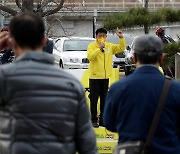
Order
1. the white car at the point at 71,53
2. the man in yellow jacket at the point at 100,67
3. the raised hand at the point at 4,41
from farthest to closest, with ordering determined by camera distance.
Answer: the white car at the point at 71,53 < the man in yellow jacket at the point at 100,67 < the raised hand at the point at 4,41

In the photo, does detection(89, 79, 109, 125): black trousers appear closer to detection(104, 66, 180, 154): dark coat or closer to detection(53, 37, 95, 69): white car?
detection(104, 66, 180, 154): dark coat

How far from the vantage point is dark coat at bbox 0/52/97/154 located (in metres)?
3.88

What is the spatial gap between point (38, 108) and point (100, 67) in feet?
23.3

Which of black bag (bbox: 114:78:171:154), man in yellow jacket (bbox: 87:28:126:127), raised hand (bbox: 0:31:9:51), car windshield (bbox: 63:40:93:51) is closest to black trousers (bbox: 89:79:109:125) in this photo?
man in yellow jacket (bbox: 87:28:126:127)

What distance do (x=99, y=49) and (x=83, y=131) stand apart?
6853mm

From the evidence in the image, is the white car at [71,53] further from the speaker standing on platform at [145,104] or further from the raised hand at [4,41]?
the raised hand at [4,41]

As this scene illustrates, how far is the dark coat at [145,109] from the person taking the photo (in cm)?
458

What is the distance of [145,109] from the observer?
459 cm

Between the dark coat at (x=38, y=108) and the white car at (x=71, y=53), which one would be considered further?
the white car at (x=71, y=53)

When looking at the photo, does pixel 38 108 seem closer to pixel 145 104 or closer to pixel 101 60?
pixel 145 104

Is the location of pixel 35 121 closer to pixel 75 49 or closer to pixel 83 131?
pixel 83 131

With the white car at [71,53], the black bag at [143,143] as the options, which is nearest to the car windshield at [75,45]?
the white car at [71,53]

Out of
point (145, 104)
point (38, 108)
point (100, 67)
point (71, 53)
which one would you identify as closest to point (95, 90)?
point (100, 67)

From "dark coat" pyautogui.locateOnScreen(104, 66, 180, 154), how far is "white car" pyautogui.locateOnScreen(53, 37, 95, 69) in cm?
1681
